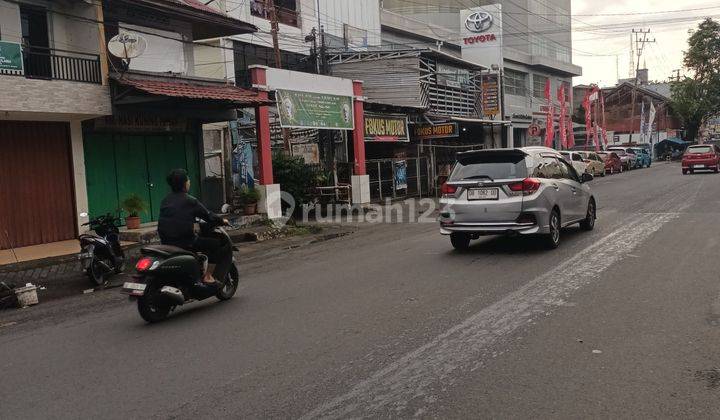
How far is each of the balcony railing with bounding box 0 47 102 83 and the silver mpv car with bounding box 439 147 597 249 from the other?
28.2 feet

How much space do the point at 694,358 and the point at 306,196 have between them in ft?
49.4

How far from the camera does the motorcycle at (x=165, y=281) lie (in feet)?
21.9

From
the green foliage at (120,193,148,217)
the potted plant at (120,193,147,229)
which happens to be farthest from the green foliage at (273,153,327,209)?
the green foliage at (120,193,148,217)

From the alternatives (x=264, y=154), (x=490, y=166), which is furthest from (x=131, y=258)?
(x=490, y=166)

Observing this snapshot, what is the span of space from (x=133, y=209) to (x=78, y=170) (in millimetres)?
1533

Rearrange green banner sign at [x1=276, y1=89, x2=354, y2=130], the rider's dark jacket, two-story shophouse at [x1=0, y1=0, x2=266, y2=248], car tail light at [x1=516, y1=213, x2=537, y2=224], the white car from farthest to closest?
the white car, green banner sign at [x1=276, y1=89, x2=354, y2=130], two-story shophouse at [x1=0, y1=0, x2=266, y2=248], car tail light at [x1=516, y1=213, x2=537, y2=224], the rider's dark jacket

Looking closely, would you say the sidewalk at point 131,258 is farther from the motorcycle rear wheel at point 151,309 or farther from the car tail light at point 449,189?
Answer: the car tail light at point 449,189

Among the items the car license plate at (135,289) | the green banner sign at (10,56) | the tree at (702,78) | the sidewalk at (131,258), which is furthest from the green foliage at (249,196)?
the tree at (702,78)

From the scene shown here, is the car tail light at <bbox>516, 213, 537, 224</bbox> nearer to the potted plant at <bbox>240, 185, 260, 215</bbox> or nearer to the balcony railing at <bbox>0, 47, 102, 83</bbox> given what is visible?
the potted plant at <bbox>240, 185, 260, 215</bbox>

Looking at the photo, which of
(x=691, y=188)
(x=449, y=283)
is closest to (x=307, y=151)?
(x=691, y=188)

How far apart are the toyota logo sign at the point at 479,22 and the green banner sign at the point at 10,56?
3143 cm

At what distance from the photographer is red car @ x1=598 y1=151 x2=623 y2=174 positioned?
125 feet

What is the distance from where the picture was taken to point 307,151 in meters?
23.8

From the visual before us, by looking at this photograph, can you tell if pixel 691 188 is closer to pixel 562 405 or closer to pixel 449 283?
pixel 449 283
